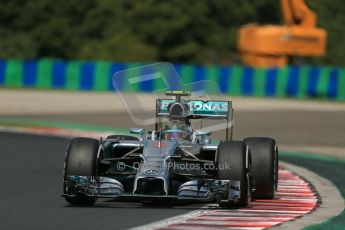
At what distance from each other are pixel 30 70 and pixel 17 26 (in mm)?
19499

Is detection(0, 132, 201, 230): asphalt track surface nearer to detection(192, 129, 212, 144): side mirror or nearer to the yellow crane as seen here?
detection(192, 129, 212, 144): side mirror

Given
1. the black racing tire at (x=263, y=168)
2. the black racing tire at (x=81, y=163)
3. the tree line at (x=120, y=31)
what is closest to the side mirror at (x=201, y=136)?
the black racing tire at (x=263, y=168)

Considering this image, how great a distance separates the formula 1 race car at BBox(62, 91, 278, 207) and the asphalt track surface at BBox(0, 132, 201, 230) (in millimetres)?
187

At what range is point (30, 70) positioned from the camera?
54.8 m

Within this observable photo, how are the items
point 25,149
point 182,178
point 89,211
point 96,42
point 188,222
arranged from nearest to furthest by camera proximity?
point 188,222 → point 89,211 → point 182,178 → point 25,149 → point 96,42

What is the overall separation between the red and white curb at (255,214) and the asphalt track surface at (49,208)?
0.28 m

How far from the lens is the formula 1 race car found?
38.7 feet

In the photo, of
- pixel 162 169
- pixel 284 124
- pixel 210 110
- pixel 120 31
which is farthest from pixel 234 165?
pixel 120 31

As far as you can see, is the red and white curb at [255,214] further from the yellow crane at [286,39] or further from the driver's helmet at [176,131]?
the yellow crane at [286,39]

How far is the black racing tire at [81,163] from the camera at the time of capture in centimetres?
1198

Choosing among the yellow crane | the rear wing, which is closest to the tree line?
the yellow crane

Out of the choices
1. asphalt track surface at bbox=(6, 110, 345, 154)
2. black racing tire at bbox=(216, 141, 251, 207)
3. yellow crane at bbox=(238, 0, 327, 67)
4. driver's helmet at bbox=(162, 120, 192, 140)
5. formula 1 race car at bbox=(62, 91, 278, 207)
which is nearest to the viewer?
formula 1 race car at bbox=(62, 91, 278, 207)

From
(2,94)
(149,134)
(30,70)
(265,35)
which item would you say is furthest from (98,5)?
(149,134)

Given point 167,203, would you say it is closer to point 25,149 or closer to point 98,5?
point 25,149
